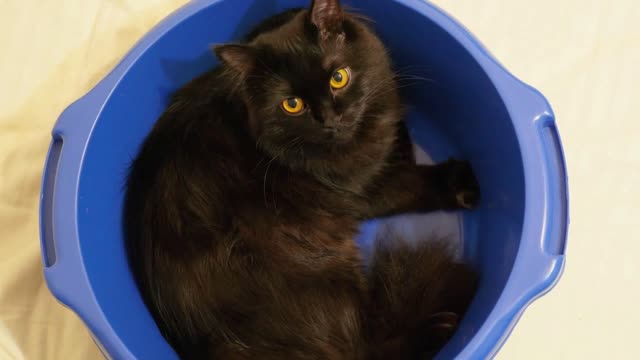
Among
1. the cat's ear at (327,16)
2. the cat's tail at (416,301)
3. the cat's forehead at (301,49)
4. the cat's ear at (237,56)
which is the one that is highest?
the cat's ear at (327,16)

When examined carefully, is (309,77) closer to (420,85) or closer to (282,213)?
(282,213)

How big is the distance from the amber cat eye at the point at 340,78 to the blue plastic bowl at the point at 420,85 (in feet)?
0.96

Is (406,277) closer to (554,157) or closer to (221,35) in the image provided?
(554,157)

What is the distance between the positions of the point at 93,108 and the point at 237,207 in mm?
401

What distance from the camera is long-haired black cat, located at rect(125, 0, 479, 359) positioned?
3.88 feet

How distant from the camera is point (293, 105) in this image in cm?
118

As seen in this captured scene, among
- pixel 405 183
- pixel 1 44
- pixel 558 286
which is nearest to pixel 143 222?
pixel 405 183

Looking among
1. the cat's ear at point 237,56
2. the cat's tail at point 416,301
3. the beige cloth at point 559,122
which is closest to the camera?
the cat's ear at point 237,56

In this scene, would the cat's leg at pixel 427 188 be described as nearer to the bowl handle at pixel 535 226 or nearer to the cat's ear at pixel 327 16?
the bowl handle at pixel 535 226

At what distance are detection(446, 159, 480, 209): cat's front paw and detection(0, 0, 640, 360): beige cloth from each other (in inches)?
10.8

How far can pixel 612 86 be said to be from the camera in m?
1.59

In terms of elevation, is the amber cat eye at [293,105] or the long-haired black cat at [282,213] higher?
the amber cat eye at [293,105]

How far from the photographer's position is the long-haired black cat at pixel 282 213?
1184 mm

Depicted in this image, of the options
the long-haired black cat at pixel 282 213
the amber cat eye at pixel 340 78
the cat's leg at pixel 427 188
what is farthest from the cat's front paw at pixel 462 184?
the amber cat eye at pixel 340 78
